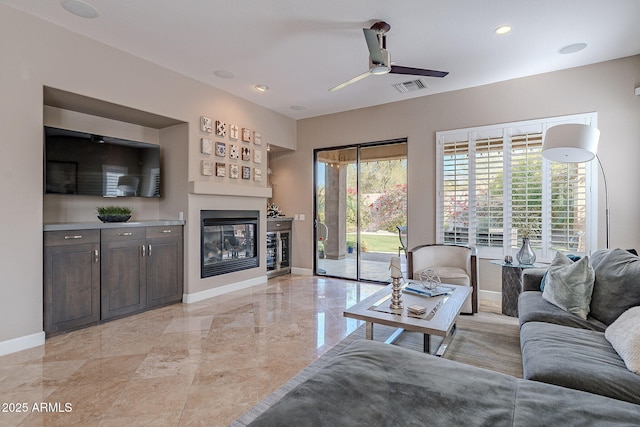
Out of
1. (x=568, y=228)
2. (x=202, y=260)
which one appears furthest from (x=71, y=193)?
(x=568, y=228)

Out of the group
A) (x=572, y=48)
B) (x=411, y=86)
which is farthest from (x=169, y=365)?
(x=572, y=48)

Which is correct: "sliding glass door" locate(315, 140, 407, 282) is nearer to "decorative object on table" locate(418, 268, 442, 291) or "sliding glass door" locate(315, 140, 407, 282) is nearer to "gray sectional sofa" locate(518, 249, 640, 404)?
"decorative object on table" locate(418, 268, 442, 291)

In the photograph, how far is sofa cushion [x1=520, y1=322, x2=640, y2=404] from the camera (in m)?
1.43

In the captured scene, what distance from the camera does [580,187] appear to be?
3795mm

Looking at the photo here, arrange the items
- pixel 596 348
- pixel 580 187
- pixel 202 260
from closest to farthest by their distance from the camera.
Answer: pixel 596 348
pixel 580 187
pixel 202 260

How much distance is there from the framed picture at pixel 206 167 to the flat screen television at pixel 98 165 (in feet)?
1.78

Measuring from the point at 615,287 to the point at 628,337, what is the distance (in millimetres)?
670

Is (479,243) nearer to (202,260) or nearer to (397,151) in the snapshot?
(397,151)

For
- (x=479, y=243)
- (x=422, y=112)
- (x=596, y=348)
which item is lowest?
(x=596, y=348)

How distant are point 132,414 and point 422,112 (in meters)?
4.81

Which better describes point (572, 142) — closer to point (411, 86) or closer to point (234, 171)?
point (411, 86)

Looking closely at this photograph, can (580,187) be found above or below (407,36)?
below

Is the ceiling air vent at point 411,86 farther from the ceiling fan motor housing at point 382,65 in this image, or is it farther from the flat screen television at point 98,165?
the flat screen television at point 98,165

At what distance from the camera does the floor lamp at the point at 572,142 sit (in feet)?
10.1
